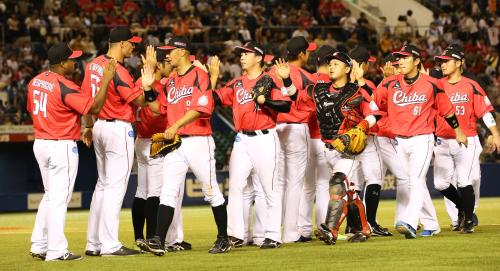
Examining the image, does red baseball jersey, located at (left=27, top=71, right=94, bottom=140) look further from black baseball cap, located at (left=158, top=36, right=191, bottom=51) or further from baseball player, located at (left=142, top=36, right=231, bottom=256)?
black baseball cap, located at (left=158, top=36, right=191, bottom=51)

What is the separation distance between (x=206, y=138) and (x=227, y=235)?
1182 millimetres

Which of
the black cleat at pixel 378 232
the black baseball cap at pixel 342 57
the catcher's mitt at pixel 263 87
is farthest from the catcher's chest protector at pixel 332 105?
the black cleat at pixel 378 232

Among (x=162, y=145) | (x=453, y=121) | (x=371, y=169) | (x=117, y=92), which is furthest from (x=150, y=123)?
(x=453, y=121)

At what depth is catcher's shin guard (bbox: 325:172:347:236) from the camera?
1155 centimetres

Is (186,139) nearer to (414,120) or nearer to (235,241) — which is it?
(235,241)

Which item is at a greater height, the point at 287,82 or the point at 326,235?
the point at 287,82

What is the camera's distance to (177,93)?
11.1m

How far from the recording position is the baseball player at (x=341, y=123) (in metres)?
11.6

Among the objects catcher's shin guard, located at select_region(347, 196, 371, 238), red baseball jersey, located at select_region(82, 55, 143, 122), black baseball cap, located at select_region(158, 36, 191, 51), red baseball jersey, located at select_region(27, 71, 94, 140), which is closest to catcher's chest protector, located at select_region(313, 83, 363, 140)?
catcher's shin guard, located at select_region(347, 196, 371, 238)

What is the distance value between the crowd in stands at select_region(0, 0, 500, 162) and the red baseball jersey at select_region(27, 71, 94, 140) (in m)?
12.1

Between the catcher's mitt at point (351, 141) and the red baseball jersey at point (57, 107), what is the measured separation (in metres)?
2.86

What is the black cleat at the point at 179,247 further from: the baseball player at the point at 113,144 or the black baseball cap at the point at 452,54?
the black baseball cap at the point at 452,54

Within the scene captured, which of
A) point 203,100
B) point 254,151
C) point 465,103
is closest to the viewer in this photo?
point 203,100

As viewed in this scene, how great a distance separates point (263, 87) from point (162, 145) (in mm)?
1429
